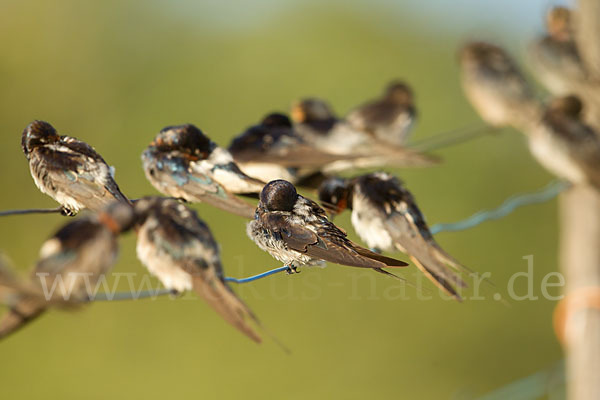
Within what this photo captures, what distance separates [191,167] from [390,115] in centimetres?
425

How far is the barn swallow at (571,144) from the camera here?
6.68 meters

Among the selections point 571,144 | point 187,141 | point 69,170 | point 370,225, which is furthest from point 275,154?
point 571,144

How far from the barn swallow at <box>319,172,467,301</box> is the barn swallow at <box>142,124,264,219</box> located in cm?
56

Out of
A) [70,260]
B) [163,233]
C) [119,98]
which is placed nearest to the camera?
[70,260]

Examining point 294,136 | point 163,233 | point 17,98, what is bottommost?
point 163,233

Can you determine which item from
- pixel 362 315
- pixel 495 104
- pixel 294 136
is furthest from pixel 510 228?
pixel 294 136

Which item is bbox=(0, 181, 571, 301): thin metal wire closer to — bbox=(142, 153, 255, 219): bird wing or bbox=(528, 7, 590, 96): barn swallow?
bbox=(142, 153, 255, 219): bird wing

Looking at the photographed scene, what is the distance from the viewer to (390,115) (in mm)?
8438

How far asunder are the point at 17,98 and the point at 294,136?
441 inches

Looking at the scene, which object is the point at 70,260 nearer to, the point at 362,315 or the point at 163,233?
the point at 163,233

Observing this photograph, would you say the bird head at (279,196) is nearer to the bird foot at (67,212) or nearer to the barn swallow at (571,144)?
the bird foot at (67,212)

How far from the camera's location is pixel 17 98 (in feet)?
51.1

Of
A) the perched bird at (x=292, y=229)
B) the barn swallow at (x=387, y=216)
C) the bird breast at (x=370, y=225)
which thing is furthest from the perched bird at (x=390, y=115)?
the perched bird at (x=292, y=229)

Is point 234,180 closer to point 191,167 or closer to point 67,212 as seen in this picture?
point 191,167
